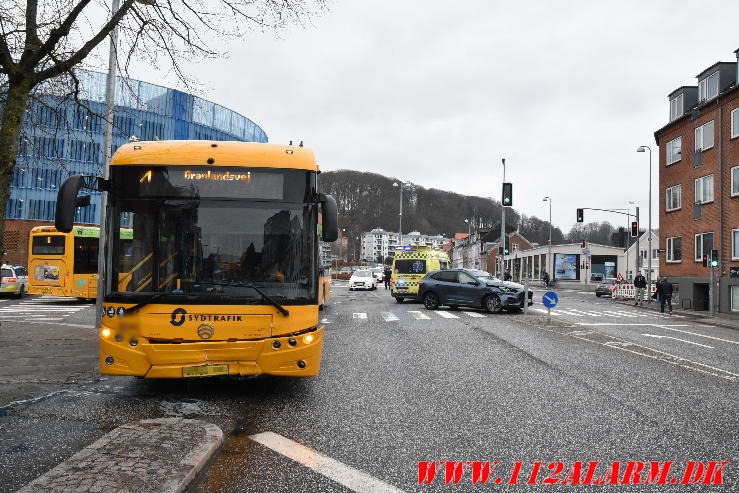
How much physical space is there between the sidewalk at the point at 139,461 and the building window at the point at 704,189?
31.2 m

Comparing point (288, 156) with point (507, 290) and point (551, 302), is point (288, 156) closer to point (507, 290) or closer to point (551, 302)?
point (551, 302)

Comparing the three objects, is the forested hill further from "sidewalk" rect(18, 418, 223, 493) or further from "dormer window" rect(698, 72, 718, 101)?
"sidewalk" rect(18, 418, 223, 493)

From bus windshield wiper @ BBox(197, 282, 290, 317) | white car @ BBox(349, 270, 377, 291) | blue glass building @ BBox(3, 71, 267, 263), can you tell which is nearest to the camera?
bus windshield wiper @ BBox(197, 282, 290, 317)

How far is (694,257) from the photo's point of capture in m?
31.5

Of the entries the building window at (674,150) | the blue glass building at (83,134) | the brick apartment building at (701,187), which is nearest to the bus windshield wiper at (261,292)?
the blue glass building at (83,134)

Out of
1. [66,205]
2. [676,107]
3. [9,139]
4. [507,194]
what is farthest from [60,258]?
[676,107]

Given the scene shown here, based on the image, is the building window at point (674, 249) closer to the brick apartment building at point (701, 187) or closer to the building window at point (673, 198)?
the brick apartment building at point (701, 187)

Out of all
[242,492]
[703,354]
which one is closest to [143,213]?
[242,492]

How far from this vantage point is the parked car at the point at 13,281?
28.2m

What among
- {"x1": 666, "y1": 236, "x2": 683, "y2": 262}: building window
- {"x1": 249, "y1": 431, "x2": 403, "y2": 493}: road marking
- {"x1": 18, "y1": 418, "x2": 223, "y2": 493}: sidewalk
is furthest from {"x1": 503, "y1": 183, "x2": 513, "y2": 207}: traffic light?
{"x1": 18, "y1": 418, "x2": 223, "y2": 493}: sidewalk

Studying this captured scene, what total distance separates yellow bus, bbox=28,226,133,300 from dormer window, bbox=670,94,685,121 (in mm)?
30723

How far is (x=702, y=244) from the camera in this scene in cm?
3103

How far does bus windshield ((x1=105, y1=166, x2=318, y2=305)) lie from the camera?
7004 mm

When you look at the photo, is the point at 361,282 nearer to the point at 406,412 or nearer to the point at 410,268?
the point at 410,268
